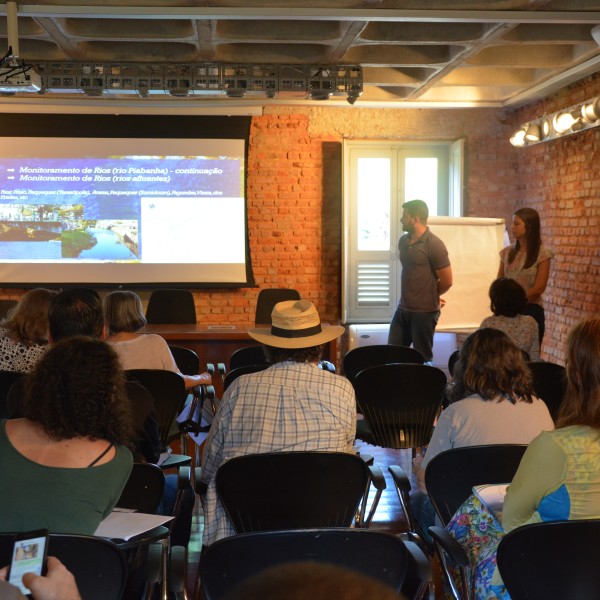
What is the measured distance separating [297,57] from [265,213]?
243 cm

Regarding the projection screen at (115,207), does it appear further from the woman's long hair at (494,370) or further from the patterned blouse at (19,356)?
the woman's long hair at (494,370)

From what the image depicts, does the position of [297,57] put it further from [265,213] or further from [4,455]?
[4,455]

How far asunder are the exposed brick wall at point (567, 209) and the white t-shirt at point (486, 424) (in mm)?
4667

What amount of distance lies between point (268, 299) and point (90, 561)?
19.5 feet

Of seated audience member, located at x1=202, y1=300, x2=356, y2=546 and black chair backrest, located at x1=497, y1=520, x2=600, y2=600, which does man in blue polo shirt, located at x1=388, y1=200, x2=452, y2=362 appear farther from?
black chair backrest, located at x1=497, y1=520, x2=600, y2=600

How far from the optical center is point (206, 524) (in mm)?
2881

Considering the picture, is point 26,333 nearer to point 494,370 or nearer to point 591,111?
point 494,370

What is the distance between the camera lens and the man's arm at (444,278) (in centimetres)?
713

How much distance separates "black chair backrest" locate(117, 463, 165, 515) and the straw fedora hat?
0.78 m

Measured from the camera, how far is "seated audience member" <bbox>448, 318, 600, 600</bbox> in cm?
213

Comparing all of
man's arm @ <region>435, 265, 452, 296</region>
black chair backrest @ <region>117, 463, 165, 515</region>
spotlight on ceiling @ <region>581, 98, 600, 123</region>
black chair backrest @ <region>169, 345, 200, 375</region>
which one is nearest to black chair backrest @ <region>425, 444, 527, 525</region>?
black chair backrest @ <region>117, 463, 165, 515</region>

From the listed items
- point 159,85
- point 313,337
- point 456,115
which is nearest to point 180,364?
point 313,337

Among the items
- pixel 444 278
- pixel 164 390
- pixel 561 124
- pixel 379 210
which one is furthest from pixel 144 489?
pixel 379 210

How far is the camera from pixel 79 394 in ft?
7.23
